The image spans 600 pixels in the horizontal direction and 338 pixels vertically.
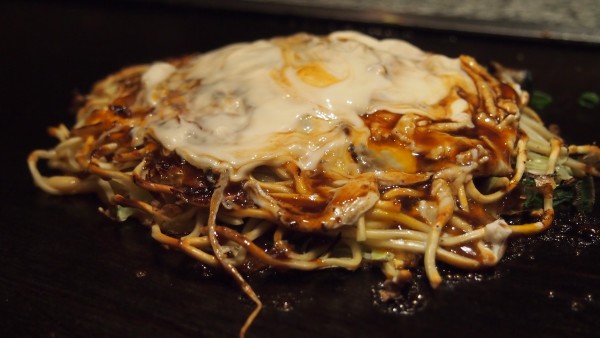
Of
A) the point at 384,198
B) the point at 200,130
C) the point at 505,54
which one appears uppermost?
the point at 200,130

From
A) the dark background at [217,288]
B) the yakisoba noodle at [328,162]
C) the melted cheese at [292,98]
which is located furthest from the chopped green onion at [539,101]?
the melted cheese at [292,98]

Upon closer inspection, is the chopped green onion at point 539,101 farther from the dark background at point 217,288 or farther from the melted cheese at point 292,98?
the melted cheese at point 292,98

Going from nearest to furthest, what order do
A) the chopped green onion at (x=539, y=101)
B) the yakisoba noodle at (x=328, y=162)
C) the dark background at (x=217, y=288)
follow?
1. the dark background at (x=217, y=288)
2. the yakisoba noodle at (x=328, y=162)
3. the chopped green onion at (x=539, y=101)

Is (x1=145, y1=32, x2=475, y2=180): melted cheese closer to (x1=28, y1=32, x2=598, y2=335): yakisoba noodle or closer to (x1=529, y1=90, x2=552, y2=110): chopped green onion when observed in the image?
(x1=28, y1=32, x2=598, y2=335): yakisoba noodle

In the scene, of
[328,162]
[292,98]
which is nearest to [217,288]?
[328,162]

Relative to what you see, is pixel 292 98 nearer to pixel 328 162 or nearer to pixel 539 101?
pixel 328 162

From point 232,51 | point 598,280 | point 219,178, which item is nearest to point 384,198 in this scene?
point 219,178

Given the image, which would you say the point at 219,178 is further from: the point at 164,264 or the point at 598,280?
the point at 598,280
